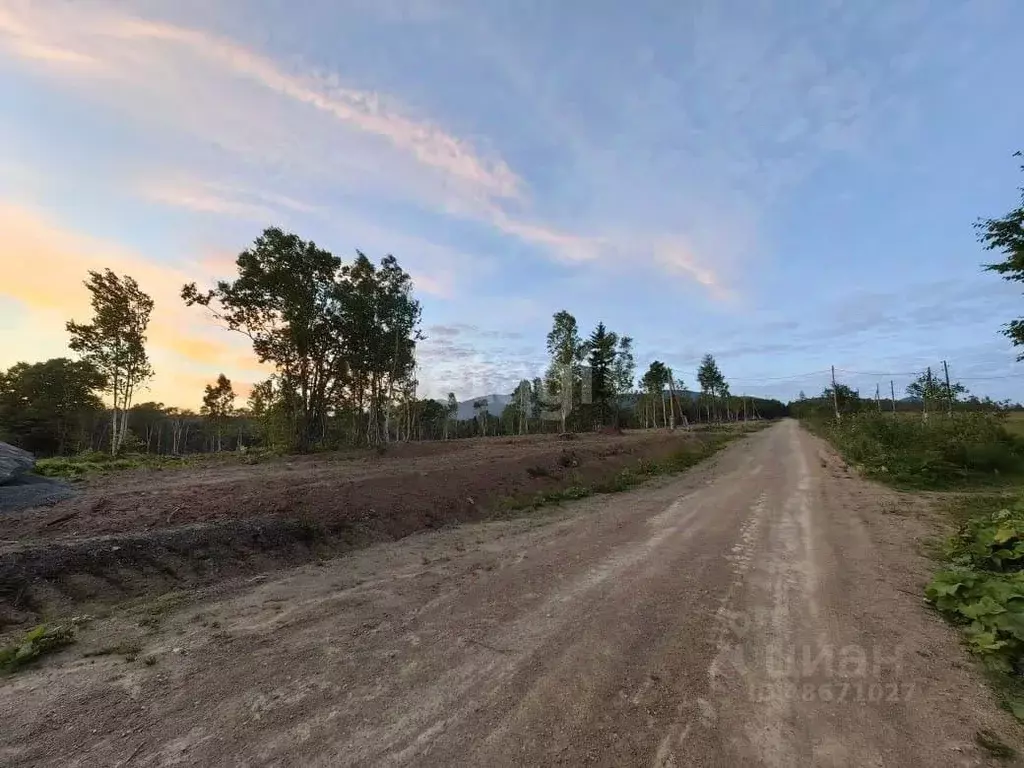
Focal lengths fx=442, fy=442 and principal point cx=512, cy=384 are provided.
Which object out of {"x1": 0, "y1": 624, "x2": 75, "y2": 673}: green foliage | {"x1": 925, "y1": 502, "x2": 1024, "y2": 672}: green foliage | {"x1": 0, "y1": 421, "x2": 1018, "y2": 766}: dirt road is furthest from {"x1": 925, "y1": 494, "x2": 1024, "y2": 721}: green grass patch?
{"x1": 0, "y1": 624, "x2": 75, "y2": 673}: green foliage

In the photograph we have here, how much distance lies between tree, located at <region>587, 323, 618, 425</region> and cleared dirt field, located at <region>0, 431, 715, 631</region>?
121ft

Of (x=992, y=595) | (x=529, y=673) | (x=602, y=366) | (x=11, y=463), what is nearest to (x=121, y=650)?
(x=529, y=673)

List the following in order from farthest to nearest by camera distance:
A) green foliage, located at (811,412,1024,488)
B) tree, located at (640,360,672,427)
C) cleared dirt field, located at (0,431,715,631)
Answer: tree, located at (640,360,672,427) < green foliage, located at (811,412,1024,488) < cleared dirt field, located at (0,431,715,631)

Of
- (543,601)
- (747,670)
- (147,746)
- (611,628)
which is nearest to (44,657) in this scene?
(147,746)

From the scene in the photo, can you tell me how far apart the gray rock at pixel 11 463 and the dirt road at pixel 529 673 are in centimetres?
886

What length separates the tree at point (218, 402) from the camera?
53406mm

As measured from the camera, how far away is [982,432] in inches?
606

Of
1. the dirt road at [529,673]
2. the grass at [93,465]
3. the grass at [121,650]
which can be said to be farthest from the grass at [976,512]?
the grass at [93,465]

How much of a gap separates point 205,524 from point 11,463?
315 inches

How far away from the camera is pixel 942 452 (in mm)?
14719

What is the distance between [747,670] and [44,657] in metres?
6.15

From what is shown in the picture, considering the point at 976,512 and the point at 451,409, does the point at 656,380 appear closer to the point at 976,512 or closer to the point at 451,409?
the point at 451,409

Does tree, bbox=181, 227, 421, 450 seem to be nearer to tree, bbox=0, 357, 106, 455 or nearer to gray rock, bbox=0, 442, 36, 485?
gray rock, bbox=0, 442, 36, 485

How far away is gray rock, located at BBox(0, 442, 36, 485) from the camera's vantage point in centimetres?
1006
